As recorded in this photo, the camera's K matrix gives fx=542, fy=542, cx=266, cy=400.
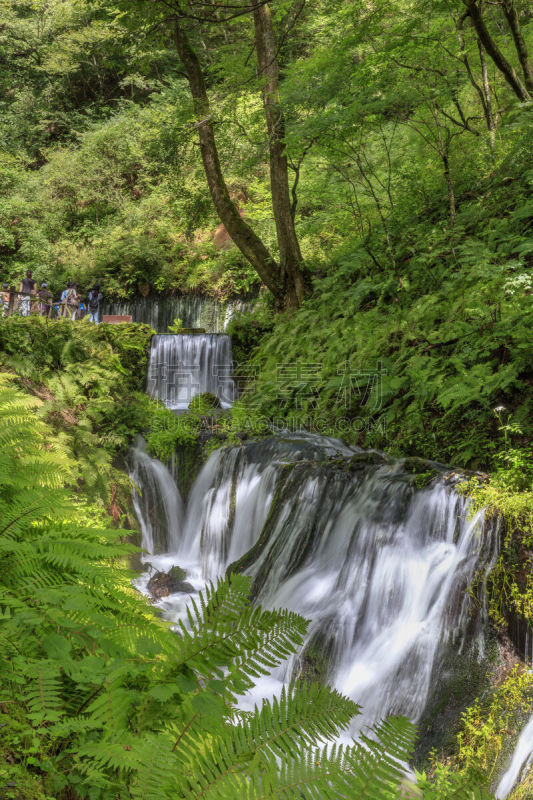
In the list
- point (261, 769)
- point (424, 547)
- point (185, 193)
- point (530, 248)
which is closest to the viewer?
point (261, 769)

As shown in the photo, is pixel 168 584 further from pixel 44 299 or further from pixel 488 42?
pixel 44 299

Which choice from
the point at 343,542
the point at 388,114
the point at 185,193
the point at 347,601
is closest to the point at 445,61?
the point at 388,114

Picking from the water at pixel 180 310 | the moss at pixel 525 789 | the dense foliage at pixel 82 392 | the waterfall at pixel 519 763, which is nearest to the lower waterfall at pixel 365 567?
the waterfall at pixel 519 763

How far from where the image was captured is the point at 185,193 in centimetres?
1402

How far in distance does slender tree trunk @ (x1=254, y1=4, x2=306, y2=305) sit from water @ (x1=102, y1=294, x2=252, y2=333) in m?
4.61

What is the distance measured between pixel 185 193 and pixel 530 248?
9673 millimetres

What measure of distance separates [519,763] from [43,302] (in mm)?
14237

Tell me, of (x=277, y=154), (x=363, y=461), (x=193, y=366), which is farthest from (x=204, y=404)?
(x=363, y=461)

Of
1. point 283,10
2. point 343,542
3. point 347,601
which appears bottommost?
point 347,601

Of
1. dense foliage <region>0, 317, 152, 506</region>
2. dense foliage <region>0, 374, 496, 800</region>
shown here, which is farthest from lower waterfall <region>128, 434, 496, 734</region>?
dense foliage <region>0, 374, 496, 800</region>

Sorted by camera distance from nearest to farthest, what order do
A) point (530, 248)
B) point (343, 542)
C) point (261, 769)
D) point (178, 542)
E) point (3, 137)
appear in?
point (261, 769)
point (343, 542)
point (530, 248)
point (178, 542)
point (3, 137)

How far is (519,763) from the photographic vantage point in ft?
11.6

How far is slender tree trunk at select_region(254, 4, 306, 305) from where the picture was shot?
11.2 meters

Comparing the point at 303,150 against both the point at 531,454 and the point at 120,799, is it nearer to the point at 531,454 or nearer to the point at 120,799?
the point at 531,454
